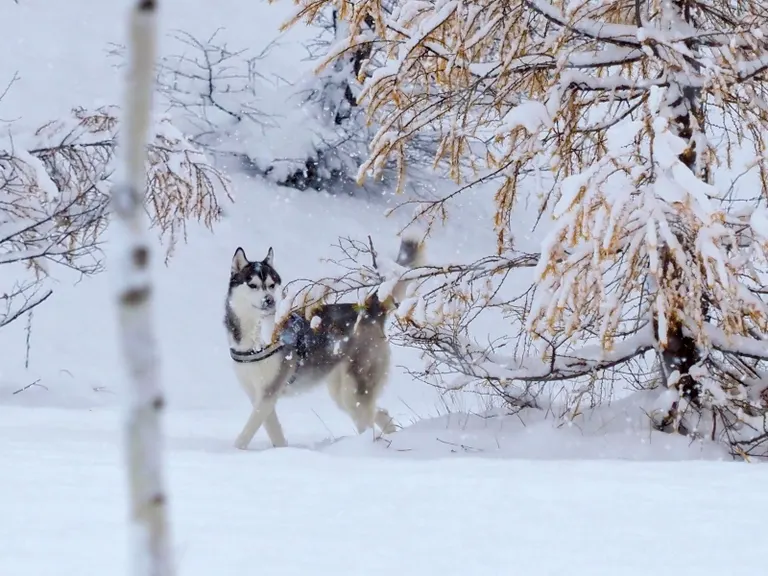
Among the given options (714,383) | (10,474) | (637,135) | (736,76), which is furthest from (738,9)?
(10,474)

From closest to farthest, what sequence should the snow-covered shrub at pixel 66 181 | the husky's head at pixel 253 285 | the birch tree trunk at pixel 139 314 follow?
the birch tree trunk at pixel 139 314 → the husky's head at pixel 253 285 → the snow-covered shrub at pixel 66 181

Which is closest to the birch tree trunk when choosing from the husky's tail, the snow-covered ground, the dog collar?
the snow-covered ground

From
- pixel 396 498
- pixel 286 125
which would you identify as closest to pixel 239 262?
pixel 396 498

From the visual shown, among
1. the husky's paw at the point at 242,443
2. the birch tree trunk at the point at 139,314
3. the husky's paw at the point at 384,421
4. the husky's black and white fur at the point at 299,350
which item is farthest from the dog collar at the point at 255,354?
the birch tree trunk at the point at 139,314

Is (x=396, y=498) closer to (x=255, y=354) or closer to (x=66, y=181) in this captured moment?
(x=255, y=354)

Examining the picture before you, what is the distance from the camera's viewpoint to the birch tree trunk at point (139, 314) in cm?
67

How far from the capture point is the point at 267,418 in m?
6.74

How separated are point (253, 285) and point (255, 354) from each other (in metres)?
0.58

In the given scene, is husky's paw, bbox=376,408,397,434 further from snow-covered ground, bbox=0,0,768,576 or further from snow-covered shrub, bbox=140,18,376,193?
snow-covered shrub, bbox=140,18,376,193

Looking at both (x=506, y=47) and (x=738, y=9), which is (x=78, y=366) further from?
(x=738, y=9)

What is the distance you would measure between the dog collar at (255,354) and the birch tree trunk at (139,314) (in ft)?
20.0

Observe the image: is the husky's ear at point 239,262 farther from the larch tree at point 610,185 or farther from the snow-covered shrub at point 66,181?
the larch tree at point 610,185

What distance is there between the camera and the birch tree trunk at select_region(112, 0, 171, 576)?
0.67 metres

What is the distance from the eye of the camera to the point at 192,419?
9.29m
